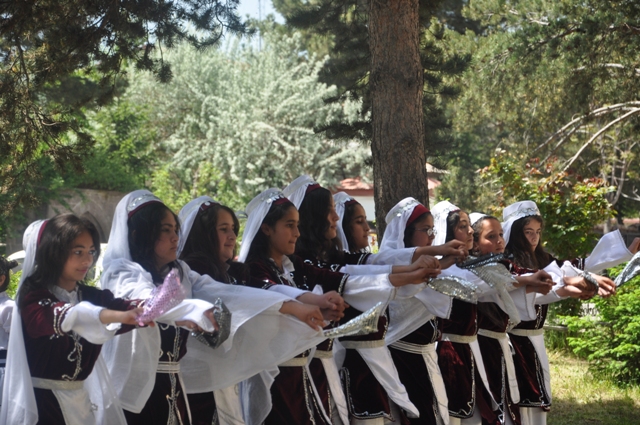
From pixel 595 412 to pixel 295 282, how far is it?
14.0 ft

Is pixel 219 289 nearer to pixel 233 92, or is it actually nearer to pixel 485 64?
pixel 485 64

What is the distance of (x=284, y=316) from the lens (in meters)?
4.19

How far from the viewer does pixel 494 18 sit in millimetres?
14750

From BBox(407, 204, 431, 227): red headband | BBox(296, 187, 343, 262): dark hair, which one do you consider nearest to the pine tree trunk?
BBox(407, 204, 431, 227): red headband

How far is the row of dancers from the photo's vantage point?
3684 millimetres

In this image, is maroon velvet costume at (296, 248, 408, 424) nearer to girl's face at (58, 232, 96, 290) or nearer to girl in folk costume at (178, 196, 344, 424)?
girl in folk costume at (178, 196, 344, 424)

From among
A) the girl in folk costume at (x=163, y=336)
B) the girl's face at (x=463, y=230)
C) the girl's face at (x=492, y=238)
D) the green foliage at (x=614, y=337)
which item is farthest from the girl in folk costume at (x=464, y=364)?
the green foliage at (x=614, y=337)

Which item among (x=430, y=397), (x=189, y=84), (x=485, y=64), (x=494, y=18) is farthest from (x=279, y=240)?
(x=189, y=84)

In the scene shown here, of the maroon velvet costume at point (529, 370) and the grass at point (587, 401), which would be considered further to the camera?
the grass at point (587, 401)

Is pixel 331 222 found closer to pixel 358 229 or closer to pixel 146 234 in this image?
pixel 358 229

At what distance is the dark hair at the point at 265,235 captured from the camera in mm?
4707

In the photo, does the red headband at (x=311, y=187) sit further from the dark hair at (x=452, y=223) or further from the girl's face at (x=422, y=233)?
the dark hair at (x=452, y=223)

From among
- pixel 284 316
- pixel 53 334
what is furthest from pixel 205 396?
pixel 53 334

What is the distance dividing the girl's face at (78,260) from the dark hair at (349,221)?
2.41 meters
